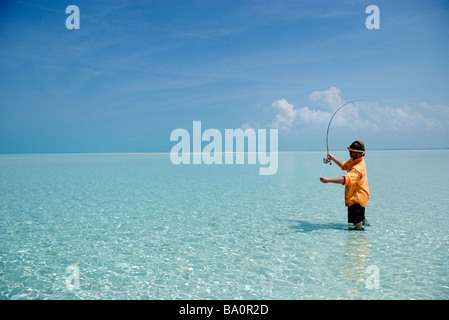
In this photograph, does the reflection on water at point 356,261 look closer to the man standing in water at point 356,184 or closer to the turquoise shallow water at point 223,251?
the turquoise shallow water at point 223,251

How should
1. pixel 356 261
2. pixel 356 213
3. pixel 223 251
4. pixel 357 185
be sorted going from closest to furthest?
pixel 356 261 < pixel 223 251 < pixel 357 185 < pixel 356 213

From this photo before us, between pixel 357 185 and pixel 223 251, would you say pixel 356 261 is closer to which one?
pixel 357 185

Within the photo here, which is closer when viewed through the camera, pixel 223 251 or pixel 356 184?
pixel 223 251

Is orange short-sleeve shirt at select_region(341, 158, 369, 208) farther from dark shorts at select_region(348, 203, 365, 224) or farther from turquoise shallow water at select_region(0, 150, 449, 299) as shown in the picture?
turquoise shallow water at select_region(0, 150, 449, 299)

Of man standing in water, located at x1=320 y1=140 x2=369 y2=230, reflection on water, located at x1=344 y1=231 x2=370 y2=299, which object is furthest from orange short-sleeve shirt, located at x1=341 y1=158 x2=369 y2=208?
reflection on water, located at x1=344 y1=231 x2=370 y2=299

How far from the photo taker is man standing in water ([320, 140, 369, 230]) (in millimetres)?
6008

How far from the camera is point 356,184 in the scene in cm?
629

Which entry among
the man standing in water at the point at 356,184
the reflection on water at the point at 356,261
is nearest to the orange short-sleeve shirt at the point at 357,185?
the man standing in water at the point at 356,184

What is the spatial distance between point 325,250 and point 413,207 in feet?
17.5

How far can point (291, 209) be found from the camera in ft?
30.2

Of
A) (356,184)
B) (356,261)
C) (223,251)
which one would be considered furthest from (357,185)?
(223,251)

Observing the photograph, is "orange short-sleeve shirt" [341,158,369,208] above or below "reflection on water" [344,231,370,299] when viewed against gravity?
above
